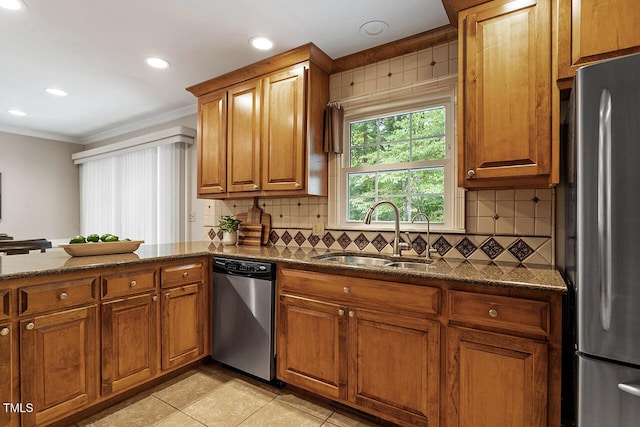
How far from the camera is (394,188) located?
2484 millimetres

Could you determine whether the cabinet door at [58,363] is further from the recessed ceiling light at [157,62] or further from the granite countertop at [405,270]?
the recessed ceiling light at [157,62]

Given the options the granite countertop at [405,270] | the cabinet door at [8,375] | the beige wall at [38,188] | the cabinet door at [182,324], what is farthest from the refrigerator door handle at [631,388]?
the beige wall at [38,188]

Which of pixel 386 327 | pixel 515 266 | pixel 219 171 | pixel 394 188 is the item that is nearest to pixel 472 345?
pixel 386 327

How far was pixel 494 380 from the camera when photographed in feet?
4.78

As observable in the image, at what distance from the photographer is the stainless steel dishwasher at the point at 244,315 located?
2.17 metres

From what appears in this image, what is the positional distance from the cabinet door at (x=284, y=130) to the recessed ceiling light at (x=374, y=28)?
53cm

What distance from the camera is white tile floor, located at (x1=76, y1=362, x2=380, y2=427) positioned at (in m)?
1.86

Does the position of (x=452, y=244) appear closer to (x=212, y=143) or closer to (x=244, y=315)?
(x=244, y=315)

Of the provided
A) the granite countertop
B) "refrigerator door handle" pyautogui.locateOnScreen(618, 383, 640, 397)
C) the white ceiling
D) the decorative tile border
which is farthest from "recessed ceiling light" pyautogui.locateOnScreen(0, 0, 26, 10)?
"refrigerator door handle" pyautogui.locateOnScreen(618, 383, 640, 397)

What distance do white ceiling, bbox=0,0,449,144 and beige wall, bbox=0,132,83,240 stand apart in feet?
5.16

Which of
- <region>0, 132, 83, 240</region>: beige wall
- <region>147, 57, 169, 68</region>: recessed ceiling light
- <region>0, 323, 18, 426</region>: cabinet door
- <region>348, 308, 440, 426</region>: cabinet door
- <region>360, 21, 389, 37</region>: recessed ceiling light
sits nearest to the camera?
<region>0, 323, 18, 426</region>: cabinet door

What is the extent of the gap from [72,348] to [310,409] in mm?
1376

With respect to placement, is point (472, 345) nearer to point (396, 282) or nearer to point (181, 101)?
point (396, 282)

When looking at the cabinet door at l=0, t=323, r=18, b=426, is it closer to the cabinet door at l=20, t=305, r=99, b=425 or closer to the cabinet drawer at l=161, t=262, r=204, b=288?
the cabinet door at l=20, t=305, r=99, b=425
